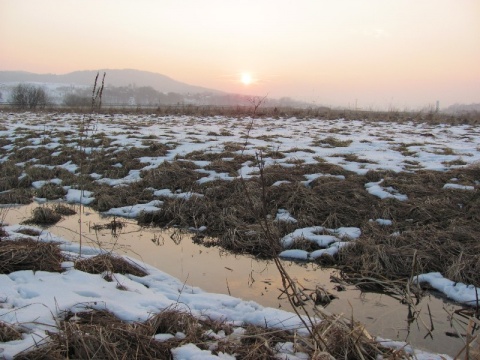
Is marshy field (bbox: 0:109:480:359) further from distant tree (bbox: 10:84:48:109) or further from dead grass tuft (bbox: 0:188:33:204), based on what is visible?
distant tree (bbox: 10:84:48:109)

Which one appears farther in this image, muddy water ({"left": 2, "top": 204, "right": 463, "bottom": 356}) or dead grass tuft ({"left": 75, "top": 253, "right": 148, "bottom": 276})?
dead grass tuft ({"left": 75, "top": 253, "right": 148, "bottom": 276})

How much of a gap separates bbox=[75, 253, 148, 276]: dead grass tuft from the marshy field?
0.05ft

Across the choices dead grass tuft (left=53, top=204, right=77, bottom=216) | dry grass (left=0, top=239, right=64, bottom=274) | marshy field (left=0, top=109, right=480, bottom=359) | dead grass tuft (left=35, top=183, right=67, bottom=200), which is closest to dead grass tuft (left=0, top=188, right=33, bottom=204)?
marshy field (left=0, top=109, right=480, bottom=359)

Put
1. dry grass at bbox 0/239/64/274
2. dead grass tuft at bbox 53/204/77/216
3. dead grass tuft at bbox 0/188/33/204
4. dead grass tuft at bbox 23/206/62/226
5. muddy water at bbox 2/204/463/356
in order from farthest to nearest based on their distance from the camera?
dead grass tuft at bbox 0/188/33/204
dead grass tuft at bbox 53/204/77/216
dead grass tuft at bbox 23/206/62/226
dry grass at bbox 0/239/64/274
muddy water at bbox 2/204/463/356

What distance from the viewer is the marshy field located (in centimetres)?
275

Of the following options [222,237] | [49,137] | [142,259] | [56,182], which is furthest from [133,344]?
[49,137]

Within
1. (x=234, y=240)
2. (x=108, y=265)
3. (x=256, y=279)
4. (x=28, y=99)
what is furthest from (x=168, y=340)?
(x=28, y=99)

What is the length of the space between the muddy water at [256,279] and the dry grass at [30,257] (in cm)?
41

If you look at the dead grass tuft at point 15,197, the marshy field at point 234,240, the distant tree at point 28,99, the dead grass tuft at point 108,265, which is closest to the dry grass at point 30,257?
the marshy field at point 234,240

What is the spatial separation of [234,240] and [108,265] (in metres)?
2.14

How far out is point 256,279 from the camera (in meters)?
4.59

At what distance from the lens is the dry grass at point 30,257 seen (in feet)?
12.7

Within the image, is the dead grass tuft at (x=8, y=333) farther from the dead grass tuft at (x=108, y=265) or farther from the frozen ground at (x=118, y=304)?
the dead grass tuft at (x=108, y=265)

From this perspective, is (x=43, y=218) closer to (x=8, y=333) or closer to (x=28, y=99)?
(x=8, y=333)
